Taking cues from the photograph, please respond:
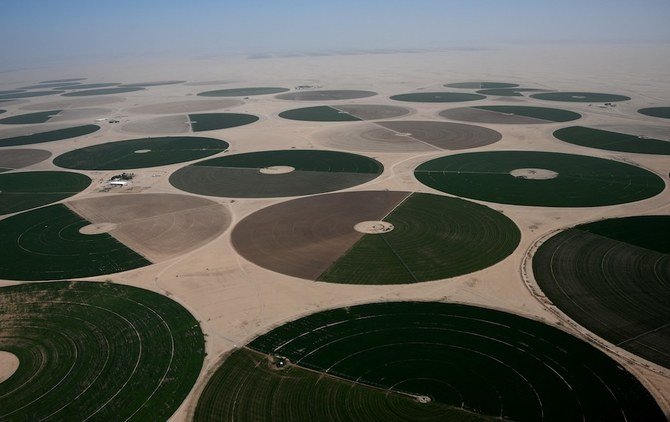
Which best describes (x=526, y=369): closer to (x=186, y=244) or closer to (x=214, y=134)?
(x=186, y=244)

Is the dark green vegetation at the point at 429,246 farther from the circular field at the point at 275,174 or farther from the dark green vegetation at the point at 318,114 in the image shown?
the dark green vegetation at the point at 318,114

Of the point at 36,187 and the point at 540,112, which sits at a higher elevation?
the point at 540,112

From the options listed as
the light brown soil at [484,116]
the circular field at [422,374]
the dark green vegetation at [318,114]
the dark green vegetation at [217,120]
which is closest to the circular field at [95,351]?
the circular field at [422,374]

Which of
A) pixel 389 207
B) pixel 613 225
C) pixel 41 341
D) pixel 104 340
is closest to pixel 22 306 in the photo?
pixel 41 341

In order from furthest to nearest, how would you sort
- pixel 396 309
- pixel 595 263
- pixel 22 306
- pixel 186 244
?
pixel 186 244 < pixel 595 263 < pixel 22 306 < pixel 396 309

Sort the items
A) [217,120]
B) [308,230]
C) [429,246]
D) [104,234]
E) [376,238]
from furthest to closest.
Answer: [217,120] < [104,234] < [308,230] < [376,238] < [429,246]

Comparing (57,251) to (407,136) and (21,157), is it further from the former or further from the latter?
(407,136)

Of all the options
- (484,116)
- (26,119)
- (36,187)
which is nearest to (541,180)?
(484,116)
